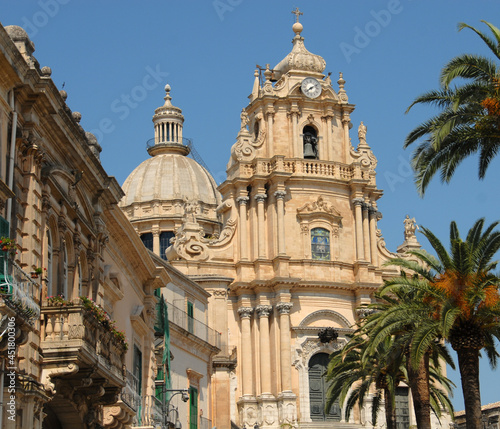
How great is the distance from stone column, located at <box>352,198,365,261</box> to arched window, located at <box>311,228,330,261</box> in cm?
169

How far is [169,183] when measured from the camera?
261 feet

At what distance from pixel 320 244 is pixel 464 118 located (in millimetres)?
34596

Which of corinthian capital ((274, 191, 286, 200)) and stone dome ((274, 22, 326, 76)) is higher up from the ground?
stone dome ((274, 22, 326, 76))

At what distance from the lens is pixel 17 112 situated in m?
19.7

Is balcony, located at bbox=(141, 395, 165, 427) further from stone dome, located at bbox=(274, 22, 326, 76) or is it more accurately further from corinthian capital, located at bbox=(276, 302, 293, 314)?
stone dome, located at bbox=(274, 22, 326, 76)

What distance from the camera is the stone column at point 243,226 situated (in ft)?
190

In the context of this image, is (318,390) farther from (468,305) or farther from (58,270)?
(58,270)

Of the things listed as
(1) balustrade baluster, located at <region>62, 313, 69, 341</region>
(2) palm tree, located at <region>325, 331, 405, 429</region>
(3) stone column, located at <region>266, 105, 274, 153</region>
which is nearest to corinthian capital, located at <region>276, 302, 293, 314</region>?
(3) stone column, located at <region>266, 105, 274, 153</region>

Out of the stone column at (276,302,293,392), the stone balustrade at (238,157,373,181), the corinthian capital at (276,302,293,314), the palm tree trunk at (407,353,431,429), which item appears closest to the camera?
the palm tree trunk at (407,353,431,429)

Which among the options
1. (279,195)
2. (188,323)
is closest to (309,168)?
(279,195)

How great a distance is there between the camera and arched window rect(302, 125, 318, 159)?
60.5 metres

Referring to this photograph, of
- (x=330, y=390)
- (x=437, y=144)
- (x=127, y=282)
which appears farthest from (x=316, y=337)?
(x=437, y=144)

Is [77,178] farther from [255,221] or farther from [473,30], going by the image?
[255,221]

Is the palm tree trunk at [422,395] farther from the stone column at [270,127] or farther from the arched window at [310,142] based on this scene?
the arched window at [310,142]
